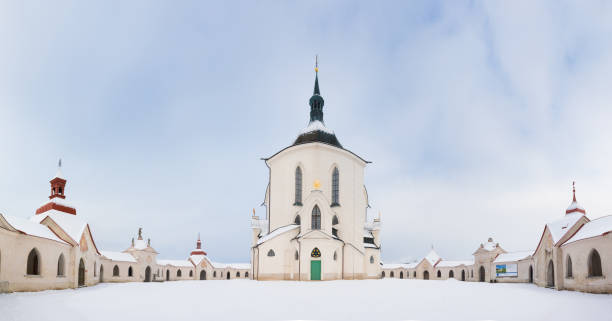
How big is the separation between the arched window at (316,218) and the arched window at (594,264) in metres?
19.3

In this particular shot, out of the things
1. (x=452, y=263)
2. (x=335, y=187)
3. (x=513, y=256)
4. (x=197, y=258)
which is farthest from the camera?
(x=452, y=263)

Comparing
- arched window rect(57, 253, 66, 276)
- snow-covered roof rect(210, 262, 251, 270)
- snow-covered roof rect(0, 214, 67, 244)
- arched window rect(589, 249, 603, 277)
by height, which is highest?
snow-covered roof rect(0, 214, 67, 244)

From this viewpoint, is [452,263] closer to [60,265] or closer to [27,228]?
[60,265]

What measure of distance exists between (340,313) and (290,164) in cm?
2662

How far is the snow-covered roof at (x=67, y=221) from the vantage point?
2278 cm

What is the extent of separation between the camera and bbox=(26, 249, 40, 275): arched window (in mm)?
18087

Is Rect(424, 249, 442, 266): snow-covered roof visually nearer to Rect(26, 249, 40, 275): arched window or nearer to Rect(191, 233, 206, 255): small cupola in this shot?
Rect(191, 233, 206, 255): small cupola

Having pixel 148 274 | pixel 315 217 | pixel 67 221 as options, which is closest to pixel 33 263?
pixel 67 221

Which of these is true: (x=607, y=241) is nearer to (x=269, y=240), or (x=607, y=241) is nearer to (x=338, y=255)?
(x=338, y=255)

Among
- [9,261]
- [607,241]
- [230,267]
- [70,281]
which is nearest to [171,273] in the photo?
[230,267]

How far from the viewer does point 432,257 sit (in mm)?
75188

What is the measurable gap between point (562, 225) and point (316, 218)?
1814 cm

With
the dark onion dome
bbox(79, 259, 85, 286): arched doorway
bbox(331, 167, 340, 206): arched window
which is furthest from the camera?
the dark onion dome

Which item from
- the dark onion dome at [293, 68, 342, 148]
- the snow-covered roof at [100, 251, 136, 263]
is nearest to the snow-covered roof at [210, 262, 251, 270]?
the snow-covered roof at [100, 251, 136, 263]
